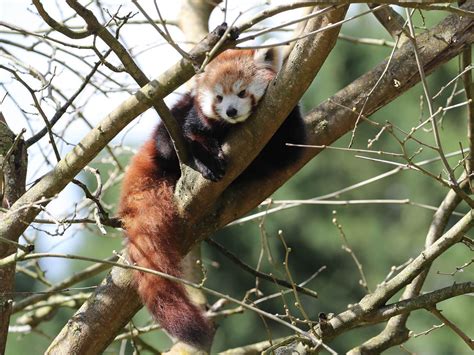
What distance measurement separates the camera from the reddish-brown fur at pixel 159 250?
10.3ft

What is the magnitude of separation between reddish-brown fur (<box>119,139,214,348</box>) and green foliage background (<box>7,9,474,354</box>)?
9.34 meters

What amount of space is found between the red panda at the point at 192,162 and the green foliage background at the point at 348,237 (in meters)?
8.88

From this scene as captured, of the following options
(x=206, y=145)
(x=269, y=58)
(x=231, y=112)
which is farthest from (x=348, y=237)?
(x=206, y=145)

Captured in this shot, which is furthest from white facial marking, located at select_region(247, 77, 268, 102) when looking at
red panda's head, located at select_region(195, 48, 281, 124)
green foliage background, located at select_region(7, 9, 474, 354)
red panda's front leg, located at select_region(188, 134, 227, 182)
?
green foliage background, located at select_region(7, 9, 474, 354)

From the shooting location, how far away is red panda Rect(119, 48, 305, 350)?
3.15 metres

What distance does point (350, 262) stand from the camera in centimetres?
1488

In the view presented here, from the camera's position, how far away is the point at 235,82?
4133mm

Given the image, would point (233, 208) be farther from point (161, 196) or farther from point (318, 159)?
point (318, 159)

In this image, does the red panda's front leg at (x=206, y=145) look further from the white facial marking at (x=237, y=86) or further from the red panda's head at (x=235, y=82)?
the white facial marking at (x=237, y=86)

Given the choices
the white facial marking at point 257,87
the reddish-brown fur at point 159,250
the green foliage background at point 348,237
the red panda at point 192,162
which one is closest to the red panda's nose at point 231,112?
the red panda at point 192,162

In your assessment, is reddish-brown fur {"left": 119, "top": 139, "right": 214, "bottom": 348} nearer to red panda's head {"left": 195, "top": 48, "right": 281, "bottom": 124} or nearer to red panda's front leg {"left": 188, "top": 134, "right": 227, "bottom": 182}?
red panda's front leg {"left": 188, "top": 134, "right": 227, "bottom": 182}

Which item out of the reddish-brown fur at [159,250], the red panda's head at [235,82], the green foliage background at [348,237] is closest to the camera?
the reddish-brown fur at [159,250]

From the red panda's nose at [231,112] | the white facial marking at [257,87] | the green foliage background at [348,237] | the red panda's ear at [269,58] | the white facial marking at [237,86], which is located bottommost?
the red panda's nose at [231,112]

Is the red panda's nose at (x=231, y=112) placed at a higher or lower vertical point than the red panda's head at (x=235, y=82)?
lower
